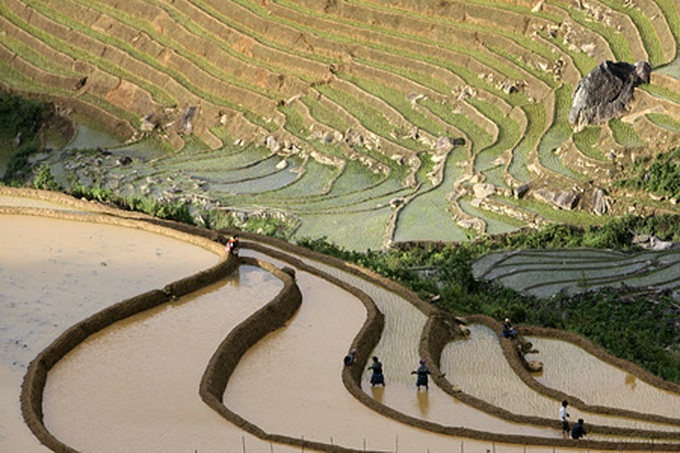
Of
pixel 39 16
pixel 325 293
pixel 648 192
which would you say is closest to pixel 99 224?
pixel 325 293

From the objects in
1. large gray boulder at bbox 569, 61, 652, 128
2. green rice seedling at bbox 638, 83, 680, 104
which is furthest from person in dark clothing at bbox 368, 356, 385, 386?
large gray boulder at bbox 569, 61, 652, 128

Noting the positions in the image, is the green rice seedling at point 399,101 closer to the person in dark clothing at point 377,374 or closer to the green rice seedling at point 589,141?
the green rice seedling at point 589,141

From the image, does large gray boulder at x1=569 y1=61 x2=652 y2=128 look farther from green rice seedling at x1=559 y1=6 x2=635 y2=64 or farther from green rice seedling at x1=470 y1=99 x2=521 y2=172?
green rice seedling at x1=559 y1=6 x2=635 y2=64

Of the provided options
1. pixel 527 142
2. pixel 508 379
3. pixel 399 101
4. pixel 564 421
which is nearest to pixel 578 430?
pixel 564 421

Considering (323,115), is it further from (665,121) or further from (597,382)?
(597,382)

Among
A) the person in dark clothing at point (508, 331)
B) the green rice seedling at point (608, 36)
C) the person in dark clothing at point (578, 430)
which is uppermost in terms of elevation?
the green rice seedling at point (608, 36)

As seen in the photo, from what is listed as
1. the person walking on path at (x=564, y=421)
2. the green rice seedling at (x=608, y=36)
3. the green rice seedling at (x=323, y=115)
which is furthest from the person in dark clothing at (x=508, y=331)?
the green rice seedling at (x=323, y=115)
